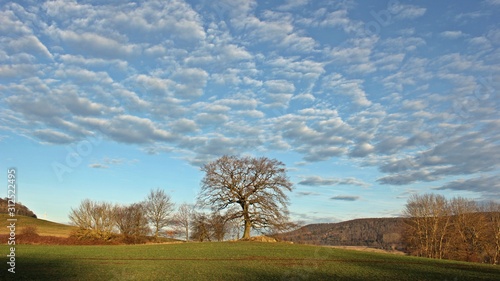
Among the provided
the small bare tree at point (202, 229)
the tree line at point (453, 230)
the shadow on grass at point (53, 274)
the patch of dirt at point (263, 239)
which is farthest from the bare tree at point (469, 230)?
the shadow on grass at point (53, 274)

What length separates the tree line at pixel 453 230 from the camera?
6341 centimetres

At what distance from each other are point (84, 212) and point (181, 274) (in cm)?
5622

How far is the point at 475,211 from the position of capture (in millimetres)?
72875

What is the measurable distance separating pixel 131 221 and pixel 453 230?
66.6m

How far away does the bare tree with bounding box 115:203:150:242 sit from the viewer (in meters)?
80.5

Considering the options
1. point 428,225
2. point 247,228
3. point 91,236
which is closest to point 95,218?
point 91,236

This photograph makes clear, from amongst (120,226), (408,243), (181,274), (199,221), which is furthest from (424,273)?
(120,226)

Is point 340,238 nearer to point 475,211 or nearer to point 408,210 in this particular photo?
point 408,210

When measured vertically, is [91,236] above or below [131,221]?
below

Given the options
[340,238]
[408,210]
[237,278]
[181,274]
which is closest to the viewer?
[237,278]

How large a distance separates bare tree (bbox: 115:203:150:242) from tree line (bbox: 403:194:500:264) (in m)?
56.0

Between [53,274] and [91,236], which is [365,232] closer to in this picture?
[91,236]

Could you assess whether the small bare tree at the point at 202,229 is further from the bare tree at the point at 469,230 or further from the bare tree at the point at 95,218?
the bare tree at the point at 469,230

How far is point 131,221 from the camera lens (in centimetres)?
8294
